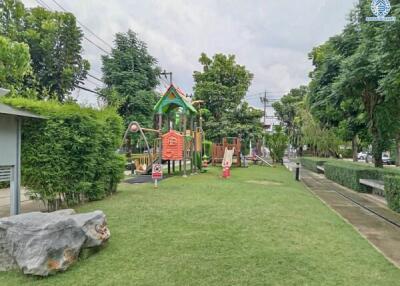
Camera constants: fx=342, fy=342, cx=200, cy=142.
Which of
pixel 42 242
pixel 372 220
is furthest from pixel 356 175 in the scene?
pixel 42 242

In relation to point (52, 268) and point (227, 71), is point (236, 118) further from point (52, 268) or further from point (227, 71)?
point (52, 268)

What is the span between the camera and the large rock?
3.59m

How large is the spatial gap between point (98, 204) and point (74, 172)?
92cm

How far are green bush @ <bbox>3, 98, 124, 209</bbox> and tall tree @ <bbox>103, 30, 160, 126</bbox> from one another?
725 inches

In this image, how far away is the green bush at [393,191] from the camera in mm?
7867

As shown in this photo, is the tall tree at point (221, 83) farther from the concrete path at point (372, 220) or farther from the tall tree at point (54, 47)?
the concrete path at point (372, 220)

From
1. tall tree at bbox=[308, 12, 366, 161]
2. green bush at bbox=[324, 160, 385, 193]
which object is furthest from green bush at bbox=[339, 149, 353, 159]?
green bush at bbox=[324, 160, 385, 193]

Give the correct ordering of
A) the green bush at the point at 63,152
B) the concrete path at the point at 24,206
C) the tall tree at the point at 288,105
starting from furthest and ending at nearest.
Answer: the tall tree at the point at 288,105
the concrete path at the point at 24,206
the green bush at the point at 63,152

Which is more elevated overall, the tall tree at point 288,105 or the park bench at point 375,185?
the tall tree at point 288,105

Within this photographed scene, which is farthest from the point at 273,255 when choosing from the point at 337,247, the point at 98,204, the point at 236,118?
the point at 236,118

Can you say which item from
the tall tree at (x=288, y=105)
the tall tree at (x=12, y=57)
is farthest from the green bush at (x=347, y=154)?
the tall tree at (x=12, y=57)

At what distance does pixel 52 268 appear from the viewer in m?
3.60

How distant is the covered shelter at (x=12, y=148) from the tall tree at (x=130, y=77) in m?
20.1

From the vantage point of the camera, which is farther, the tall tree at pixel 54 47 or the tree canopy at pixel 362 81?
the tall tree at pixel 54 47
